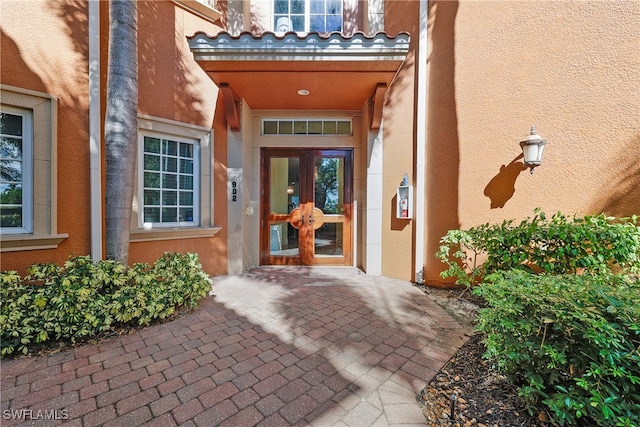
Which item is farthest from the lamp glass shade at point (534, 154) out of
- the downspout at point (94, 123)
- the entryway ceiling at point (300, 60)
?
the downspout at point (94, 123)

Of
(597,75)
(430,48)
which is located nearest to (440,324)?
(597,75)

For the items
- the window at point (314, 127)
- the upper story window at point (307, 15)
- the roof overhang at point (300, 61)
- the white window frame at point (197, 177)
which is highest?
the upper story window at point (307, 15)

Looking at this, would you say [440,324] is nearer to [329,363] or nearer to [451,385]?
[451,385]

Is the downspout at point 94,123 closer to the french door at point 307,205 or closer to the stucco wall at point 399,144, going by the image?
the french door at point 307,205

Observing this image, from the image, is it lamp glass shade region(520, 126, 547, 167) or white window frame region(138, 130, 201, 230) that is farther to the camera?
white window frame region(138, 130, 201, 230)

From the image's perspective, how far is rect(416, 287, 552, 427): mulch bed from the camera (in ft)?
5.59

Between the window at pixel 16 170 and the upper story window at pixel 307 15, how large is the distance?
464cm

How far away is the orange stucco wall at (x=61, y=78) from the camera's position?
325cm

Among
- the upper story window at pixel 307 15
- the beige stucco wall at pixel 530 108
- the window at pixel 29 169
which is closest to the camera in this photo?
the beige stucco wall at pixel 530 108

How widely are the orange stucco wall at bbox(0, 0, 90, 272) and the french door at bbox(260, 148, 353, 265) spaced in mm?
2983

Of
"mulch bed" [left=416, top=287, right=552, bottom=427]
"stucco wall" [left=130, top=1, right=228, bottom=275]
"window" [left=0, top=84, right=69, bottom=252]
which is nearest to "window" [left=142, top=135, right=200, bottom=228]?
"stucco wall" [left=130, top=1, right=228, bottom=275]

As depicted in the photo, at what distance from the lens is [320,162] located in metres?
5.74

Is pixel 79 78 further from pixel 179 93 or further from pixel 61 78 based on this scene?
pixel 179 93

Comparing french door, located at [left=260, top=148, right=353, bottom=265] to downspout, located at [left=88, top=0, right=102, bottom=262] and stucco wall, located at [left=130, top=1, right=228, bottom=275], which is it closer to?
stucco wall, located at [left=130, top=1, right=228, bottom=275]
